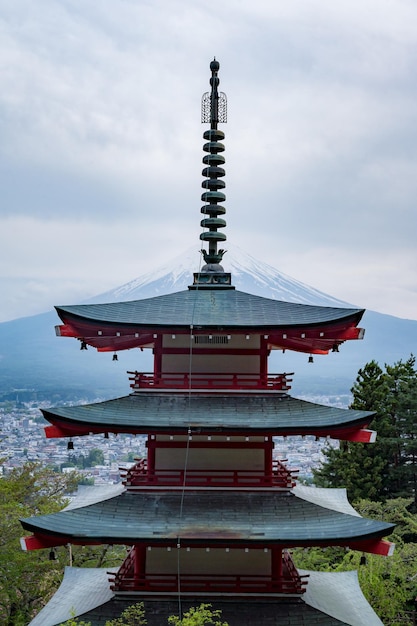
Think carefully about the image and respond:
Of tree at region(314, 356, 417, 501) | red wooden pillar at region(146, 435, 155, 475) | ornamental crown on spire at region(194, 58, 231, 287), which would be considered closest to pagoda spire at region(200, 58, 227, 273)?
ornamental crown on spire at region(194, 58, 231, 287)

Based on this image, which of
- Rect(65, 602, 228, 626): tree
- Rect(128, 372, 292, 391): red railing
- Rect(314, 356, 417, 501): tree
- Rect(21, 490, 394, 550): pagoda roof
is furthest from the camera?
Rect(314, 356, 417, 501): tree

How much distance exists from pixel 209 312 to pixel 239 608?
6188mm

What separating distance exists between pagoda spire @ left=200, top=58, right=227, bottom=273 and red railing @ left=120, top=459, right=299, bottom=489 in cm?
504

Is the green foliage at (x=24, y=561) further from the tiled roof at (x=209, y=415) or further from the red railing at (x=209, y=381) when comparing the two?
the tiled roof at (x=209, y=415)

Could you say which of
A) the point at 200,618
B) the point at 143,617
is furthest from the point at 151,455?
the point at 200,618

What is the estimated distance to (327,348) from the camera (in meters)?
18.5

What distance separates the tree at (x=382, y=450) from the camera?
1534 inches

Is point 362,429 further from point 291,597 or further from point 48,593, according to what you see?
point 48,593

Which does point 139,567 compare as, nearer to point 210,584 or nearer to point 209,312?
point 210,584

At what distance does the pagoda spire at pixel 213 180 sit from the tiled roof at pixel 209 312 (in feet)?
4.48

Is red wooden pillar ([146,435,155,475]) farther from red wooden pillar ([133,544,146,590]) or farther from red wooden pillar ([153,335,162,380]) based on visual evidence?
red wooden pillar ([133,544,146,590])

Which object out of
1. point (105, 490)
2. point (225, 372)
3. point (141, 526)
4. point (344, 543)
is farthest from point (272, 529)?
point (105, 490)

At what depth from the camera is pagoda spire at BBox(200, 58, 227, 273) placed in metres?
18.9

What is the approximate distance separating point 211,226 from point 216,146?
6.67ft
